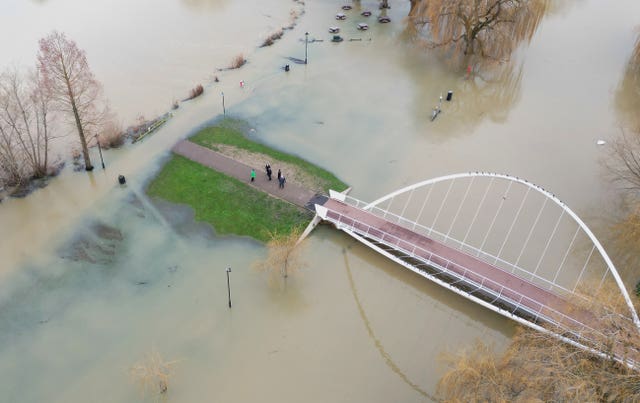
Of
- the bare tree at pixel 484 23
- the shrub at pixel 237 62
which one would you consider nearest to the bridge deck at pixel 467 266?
the shrub at pixel 237 62

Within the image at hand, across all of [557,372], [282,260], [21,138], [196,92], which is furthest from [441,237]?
[21,138]

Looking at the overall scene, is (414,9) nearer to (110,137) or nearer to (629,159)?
(629,159)

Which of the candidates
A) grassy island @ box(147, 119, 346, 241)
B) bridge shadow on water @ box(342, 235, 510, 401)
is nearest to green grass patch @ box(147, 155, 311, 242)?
grassy island @ box(147, 119, 346, 241)

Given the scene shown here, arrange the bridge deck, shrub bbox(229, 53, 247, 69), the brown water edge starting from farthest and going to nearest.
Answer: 1. shrub bbox(229, 53, 247, 69)
2. the bridge deck
3. the brown water edge

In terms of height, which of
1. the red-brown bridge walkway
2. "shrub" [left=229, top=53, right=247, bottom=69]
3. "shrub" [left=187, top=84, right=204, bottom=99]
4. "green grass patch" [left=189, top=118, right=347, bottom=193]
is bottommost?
the red-brown bridge walkway

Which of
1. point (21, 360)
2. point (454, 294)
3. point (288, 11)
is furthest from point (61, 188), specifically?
point (288, 11)

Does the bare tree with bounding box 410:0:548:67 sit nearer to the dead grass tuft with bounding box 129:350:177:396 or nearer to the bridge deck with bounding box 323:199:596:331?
the bridge deck with bounding box 323:199:596:331

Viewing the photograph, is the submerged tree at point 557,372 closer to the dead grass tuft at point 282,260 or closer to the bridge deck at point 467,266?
the bridge deck at point 467,266
